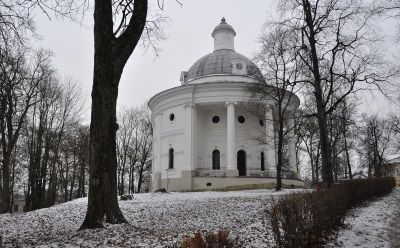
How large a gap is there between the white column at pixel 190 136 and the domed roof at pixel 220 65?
4.83 meters

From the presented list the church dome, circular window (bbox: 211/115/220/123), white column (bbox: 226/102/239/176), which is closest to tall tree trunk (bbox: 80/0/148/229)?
white column (bbox: 226/102/239/176)

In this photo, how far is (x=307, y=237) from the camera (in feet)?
23.4

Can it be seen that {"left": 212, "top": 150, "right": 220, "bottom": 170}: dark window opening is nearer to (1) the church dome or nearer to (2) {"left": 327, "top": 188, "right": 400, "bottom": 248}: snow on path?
(1) the church dome

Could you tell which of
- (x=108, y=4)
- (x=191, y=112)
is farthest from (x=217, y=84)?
(x=108, y=4)

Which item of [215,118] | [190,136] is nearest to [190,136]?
[190,136]

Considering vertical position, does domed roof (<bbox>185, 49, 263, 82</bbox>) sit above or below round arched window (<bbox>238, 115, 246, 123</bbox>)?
above

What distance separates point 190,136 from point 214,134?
9.26 ft

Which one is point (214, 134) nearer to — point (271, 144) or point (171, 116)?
point (171, 116)

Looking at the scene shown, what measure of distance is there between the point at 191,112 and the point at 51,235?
984 inches

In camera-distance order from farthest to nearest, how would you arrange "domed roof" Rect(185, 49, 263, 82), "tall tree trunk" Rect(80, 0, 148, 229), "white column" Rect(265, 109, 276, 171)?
"domed roof" Rect(185, 49, 263, 82)
"white column" Rect(265, 109, 276, 171)
"tall tree trunk" Rect(80, 0, 148, 229)

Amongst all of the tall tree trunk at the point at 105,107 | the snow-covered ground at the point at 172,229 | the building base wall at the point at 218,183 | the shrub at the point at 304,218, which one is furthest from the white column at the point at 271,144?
the tall tree trunk at the point at 105,107

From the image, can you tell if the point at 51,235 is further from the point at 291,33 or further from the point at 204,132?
the point at 204,132

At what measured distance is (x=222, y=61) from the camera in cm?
3712

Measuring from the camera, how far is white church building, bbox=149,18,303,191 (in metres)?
32.2
